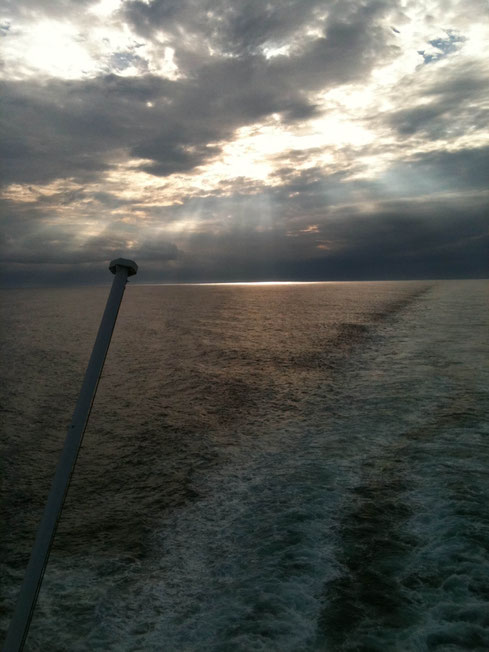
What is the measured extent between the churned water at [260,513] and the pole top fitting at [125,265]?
175 inches

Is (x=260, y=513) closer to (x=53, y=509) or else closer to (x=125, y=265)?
(x=53, y=509)

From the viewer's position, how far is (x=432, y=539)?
705 cm

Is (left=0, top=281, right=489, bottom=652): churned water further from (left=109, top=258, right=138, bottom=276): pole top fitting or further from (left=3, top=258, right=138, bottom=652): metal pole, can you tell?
(left=109, top=258, right=138, bottom=276): pole top fitting

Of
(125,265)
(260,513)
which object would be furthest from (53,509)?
(260,513)

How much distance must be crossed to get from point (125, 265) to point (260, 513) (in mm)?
6647

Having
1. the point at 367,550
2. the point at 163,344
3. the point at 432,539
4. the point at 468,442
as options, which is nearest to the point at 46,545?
the point at 367,550

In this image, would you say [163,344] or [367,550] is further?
[163,344]

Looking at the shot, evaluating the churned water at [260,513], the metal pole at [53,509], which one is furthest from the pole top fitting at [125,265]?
the churned water at [260,513]

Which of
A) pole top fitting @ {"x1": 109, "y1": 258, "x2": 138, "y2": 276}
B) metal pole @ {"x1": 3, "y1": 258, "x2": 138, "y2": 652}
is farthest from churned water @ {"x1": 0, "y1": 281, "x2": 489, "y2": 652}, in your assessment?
pole top fitting @ {"x1": 109, "y1": 258, "x2": 138, "y2": 276}

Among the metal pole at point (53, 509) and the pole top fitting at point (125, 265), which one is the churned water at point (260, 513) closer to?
the metal pole at point (53, 509)

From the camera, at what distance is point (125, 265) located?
2.99 meters

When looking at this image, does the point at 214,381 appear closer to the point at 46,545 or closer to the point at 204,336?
the point at 204,336

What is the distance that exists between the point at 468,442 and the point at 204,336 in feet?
83.1

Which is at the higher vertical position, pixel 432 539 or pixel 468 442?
pixel 468 442
